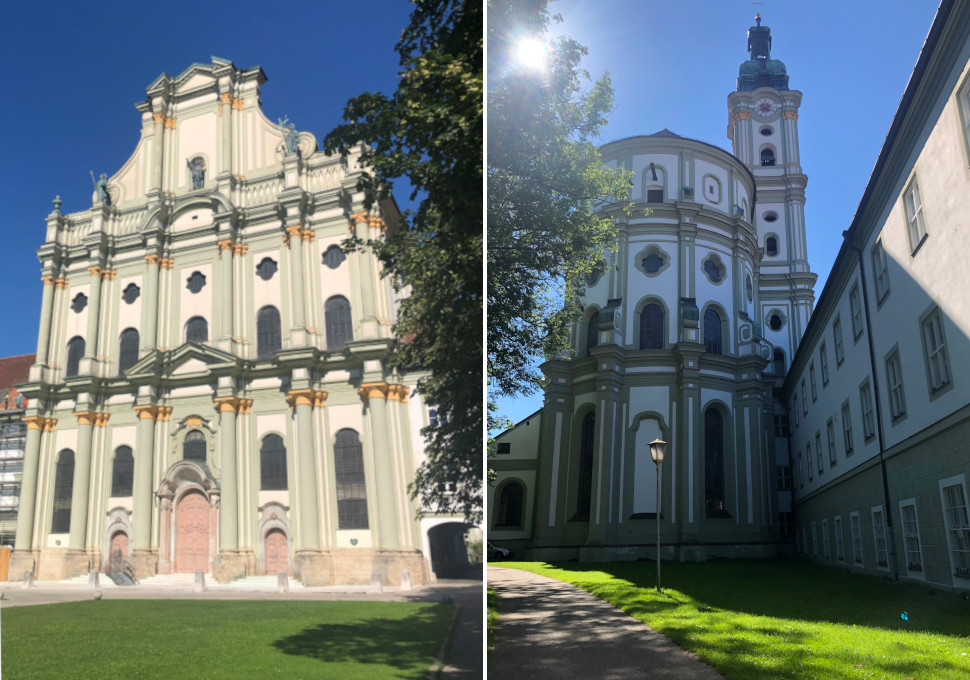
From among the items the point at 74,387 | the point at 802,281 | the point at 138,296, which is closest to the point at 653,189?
the point at 138,296

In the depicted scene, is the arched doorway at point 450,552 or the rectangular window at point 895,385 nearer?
the arched doorway at point 450,552

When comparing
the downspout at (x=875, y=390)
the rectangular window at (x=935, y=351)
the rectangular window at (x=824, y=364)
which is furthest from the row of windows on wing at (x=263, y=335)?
the rectangular window at (x=824, y=364)

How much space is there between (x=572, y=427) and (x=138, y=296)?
4.36 ft

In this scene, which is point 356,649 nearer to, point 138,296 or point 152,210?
point 138,296

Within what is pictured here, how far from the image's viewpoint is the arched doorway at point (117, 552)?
1.69 m

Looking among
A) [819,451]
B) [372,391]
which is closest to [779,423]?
[819,451]

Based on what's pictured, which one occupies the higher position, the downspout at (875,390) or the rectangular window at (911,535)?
the downspout at (875,390)

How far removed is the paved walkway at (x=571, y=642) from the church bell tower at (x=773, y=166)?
1412 mm

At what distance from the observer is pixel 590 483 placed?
7.54ft

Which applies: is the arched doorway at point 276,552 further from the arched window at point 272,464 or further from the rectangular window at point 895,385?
the rectangular window at point 895,385

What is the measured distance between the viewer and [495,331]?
249 centimetres

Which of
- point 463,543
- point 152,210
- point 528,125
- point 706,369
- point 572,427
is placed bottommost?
point 463,543

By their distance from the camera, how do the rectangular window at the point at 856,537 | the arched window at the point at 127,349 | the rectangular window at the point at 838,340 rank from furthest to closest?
1. the rectangular window at the point at 838,340
2. the rectangular window at the point at 856,537
3. the arched window at the point at 127,349

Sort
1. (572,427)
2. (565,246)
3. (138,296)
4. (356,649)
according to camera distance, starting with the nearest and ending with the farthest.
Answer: (356,649), (138,296), (572,427), (565,246)
